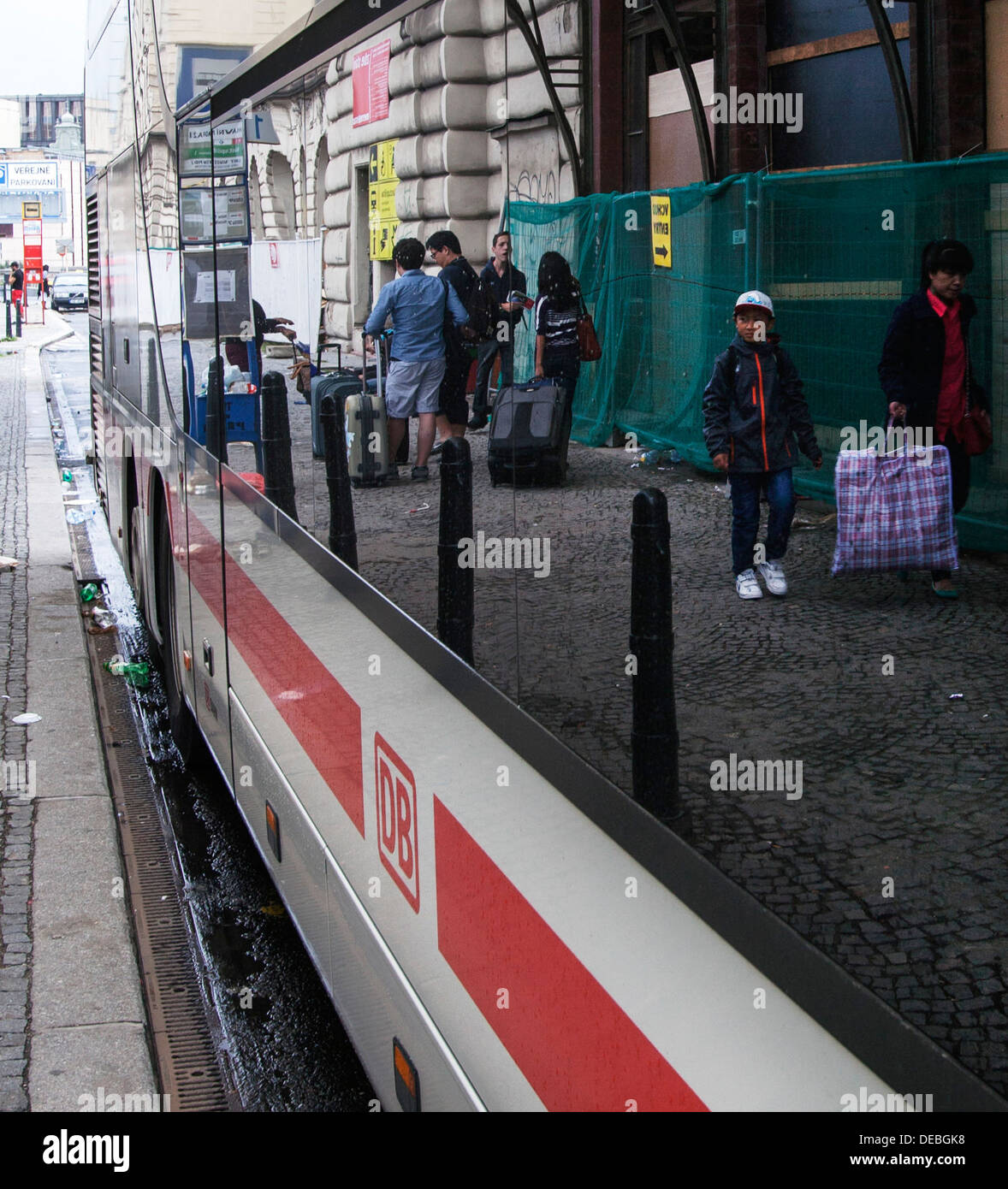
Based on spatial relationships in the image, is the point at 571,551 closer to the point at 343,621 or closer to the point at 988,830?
the point at 988,830

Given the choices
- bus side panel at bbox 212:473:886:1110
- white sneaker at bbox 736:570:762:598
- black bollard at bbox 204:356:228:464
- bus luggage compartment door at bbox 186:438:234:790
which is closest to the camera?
bus side panel at bbox 212:473:886:1110

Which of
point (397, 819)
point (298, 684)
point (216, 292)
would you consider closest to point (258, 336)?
point (216, 292)

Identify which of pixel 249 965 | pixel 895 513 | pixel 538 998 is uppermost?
pixel 895 513

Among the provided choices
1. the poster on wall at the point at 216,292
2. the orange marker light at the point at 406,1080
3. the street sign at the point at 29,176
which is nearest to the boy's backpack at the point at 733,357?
the poster on wall at the point at 216,292

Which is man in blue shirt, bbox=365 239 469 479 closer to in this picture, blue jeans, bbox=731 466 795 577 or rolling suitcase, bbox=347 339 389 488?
rolling suitcase, bbox=347 339 389 488

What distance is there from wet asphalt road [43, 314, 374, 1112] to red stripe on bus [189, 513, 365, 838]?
1.09 m

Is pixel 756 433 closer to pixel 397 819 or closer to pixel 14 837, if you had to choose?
pixel 397 819

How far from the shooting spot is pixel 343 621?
10.9ft

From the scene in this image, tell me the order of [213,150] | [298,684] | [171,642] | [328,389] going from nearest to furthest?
[328,389] < [298,684] < [213,150] < [171,642]

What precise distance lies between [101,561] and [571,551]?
10.0 metres

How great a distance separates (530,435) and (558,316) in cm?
21

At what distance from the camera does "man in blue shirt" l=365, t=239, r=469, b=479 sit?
2.62 metres

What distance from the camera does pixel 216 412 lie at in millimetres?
4707

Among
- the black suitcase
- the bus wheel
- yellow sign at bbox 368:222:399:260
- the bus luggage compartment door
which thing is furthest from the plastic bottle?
the black suitcase
